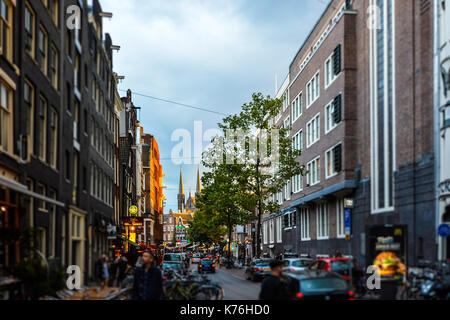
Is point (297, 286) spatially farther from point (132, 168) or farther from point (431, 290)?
point (132, 168)

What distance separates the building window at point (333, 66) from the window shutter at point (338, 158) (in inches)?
181

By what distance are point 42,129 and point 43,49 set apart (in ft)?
10.2

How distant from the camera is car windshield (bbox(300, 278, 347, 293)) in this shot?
16.3 m

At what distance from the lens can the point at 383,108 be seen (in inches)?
1363

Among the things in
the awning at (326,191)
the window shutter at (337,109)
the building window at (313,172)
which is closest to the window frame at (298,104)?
the building window at (313,172)

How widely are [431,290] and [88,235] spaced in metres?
20.2

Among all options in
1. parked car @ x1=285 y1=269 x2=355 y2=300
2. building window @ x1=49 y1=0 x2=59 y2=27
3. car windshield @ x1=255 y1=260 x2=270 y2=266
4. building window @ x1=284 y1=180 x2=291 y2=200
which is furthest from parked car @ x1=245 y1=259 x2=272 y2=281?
parked car @ x1=285 y1=269 x2=355 y2=300

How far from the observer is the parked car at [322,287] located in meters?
16.1

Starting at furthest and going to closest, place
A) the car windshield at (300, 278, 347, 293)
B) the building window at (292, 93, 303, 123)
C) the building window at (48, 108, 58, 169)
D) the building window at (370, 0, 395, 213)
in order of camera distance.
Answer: the building window at (292, 93, 303, 123), the building window at (370, 0, 395, 213), the building window at (48, 108, 58, 169), the car windshield at (300, 278, 347, 293)

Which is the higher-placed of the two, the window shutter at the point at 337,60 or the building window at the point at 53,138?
the window shutter at the point at 337,60

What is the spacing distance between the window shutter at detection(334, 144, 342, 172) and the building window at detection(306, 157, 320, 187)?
17.2 feet

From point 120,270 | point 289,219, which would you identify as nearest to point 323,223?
point 289,219

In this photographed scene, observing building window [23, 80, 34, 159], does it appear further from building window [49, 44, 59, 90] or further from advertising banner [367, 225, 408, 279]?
advertising banner [367, 225, 408, 279]

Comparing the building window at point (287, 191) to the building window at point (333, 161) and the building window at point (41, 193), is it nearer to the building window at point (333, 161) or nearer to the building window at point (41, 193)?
the building window at point (333, 161)
